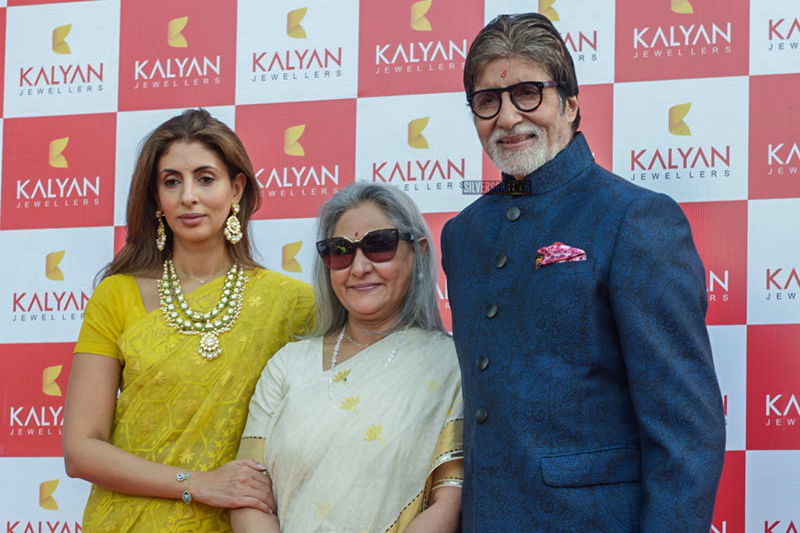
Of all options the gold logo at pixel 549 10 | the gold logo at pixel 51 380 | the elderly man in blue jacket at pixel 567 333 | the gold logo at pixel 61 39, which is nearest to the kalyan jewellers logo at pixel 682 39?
the gold logo at pixel 549 10

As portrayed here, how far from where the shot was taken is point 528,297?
2.24m

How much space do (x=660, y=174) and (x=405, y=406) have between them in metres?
1.35

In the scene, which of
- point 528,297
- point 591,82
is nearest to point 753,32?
point 591,82

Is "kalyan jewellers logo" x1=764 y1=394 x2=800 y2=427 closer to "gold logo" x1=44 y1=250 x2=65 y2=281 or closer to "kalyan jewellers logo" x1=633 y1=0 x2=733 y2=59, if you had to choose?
"kalyan jewellers logo" x1=633 y1=0 x2=733 y2=59

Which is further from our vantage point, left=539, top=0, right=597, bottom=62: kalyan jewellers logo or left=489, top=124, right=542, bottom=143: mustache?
left=539, top=0, right=597, bottom=62: kalyan jewellers logo

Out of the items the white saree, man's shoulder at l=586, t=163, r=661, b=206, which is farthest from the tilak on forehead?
the white saree

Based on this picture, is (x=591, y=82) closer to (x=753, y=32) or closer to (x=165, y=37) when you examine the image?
(x=753, y=32)

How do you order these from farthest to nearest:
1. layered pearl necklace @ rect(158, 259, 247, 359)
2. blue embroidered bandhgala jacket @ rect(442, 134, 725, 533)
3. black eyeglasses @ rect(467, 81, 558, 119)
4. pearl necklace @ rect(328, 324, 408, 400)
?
1. layered pearl necklace @ rect(158, 259, 247, 359)
2. pearl necklace @ rect(328, 324, 408, 400)
3. black eyeglasses @ rect(467, 81, 558, 119)
4. blue embroidered bandhgala jacket @ rect(442, 134, 725, 533)

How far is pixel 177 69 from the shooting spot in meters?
4.05

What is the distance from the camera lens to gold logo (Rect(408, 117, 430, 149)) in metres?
3.76

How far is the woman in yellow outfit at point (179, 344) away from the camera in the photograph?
9.36ft

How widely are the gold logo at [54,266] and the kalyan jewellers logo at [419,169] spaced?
4.00 feet

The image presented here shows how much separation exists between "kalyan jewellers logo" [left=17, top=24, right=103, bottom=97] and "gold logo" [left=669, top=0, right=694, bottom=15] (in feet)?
6.76

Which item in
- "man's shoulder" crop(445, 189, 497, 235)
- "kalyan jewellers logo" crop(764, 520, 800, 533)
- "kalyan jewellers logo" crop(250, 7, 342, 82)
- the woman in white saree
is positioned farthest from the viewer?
"kalyan jewellers logo" crop(250, 7, 342, 82)
